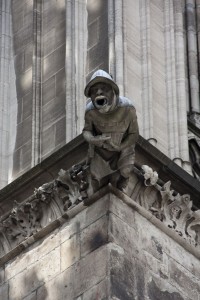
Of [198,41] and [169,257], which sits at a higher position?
[198,41]

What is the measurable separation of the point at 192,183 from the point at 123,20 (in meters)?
3.07

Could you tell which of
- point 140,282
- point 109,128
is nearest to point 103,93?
point 109,128

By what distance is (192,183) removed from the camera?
2966cm

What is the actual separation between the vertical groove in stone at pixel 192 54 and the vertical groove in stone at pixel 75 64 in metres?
2.59

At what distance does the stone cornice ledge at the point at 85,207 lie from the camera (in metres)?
28.5

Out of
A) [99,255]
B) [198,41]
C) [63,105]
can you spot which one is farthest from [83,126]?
[198,41]

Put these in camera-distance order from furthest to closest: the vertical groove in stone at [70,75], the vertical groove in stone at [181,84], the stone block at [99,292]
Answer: the vertical groove in stone at [181,84]
the vertical groove in stone at [70,75]
the stone block at [99,292]

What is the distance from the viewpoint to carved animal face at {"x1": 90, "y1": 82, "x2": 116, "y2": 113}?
2794 cm

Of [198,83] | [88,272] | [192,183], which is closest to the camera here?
[88,272]

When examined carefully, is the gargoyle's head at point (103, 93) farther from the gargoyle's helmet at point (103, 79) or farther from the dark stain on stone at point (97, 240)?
the dark stain on stone at point (97, 240)

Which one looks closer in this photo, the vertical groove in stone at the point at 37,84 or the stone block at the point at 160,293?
the stone block at the point at 160,293

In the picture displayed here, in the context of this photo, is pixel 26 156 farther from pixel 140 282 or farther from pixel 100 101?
pixel 140 282

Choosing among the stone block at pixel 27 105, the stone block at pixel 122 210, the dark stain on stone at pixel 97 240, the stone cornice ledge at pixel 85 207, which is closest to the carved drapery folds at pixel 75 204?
the stone cornice ledge at pixel 85 207

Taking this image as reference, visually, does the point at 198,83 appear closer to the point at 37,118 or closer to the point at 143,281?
the point at 37,118
